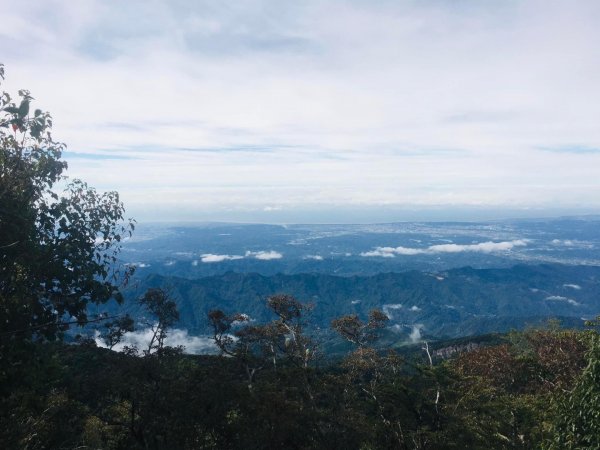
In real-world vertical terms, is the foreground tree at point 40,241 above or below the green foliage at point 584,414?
above

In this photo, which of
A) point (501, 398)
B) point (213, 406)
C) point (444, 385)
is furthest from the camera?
point (444, 385)

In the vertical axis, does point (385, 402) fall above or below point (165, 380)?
below

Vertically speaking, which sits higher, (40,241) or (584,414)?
(40,241)

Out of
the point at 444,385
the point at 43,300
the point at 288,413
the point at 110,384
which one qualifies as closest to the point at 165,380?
the point at 110,384

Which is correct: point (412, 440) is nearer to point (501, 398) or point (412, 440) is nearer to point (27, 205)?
point (501, 398)

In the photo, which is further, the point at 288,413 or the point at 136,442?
the point at 136,442

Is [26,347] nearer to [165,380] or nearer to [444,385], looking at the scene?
[165,380]

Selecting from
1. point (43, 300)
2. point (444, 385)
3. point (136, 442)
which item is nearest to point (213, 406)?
point (136, 442)

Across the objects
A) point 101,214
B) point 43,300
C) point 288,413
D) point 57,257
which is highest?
point 101,214

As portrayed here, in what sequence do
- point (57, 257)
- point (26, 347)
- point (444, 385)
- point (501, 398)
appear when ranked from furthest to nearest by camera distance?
1. point (444, 385)
2. point (501, 398)
3. point (57, 257)
4. point (26, 347)

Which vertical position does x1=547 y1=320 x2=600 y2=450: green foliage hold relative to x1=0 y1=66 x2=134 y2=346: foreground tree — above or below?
below
